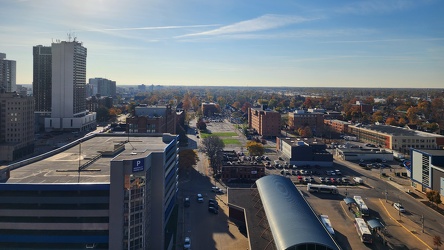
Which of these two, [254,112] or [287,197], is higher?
[254,112]

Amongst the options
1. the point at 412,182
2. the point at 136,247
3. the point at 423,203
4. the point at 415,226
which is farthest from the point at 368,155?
the point at 136,247

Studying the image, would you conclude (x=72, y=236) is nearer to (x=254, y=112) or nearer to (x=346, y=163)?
(x=346, y=163)

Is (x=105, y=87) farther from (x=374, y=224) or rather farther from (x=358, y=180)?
(x=374, y=224)

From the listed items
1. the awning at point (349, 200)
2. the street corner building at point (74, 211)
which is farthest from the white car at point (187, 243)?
the awning at point (349, 200)

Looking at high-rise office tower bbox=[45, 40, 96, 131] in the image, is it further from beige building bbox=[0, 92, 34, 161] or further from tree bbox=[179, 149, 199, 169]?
tree bbox=[179, 149, 199, 169]

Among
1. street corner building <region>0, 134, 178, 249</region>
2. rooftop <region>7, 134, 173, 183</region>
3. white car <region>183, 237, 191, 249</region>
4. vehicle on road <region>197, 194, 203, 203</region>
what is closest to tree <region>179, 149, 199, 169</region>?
vehicle on road <region>197, 194, 203, 203</region>

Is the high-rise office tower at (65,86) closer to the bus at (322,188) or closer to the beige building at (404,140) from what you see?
the bus at (322,188)

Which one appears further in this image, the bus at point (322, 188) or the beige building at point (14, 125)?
the beige building at point (14, 125)
